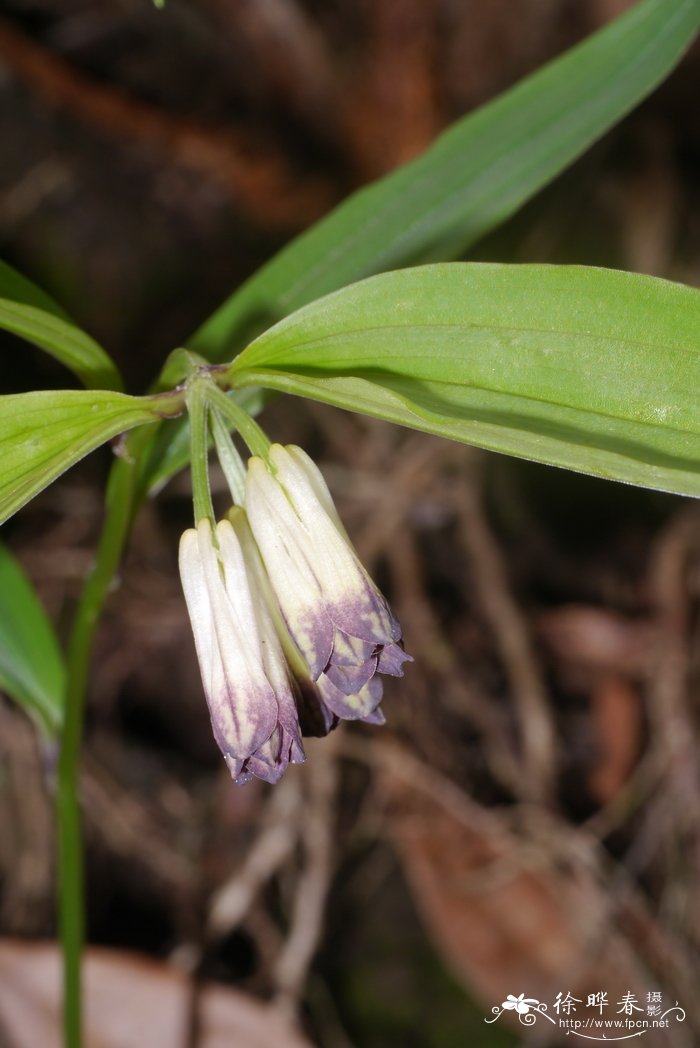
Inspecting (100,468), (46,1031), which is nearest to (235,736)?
(46,1031)

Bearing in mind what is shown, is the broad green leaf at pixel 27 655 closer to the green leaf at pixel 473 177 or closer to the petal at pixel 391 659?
the green leaf at pixel 473 177

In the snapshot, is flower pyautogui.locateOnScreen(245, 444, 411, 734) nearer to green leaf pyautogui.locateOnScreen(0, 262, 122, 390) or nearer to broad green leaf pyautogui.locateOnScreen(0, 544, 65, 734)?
green leaf pyautogui.locateOnScreen(0, 262, 122, 390)

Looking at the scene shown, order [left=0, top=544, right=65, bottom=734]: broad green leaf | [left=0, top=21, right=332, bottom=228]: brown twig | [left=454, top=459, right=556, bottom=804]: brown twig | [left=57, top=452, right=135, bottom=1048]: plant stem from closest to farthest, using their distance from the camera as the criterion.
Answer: [left=57, top=452, right=135, bottom=1048]: plant stem → [left=0, top=544, right=65, bottom=734]: broad green leaf → [left=454, top=459, right=556, bottom=804]: brown twig → [left=0, top=21, right=332, bottom=228]: brown twig

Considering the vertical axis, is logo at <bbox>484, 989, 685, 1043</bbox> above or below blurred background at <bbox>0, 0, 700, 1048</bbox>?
below

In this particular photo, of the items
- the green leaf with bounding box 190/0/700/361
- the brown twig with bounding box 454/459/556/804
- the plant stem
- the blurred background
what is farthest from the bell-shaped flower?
the brown twig with bounding box 454/459/556/804

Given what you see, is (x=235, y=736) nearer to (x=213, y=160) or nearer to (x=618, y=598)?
(x=618, y=598)

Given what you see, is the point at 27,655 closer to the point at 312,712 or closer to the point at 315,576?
the point at 312,712

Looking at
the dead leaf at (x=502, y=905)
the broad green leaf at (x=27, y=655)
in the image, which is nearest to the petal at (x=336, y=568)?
the broad green leaf at (x=27, y=655)
